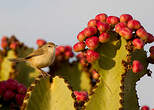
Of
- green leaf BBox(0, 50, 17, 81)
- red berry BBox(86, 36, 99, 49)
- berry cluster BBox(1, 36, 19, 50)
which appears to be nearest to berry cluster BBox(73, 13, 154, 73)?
red berry BBox(86, 36, 99, 49)

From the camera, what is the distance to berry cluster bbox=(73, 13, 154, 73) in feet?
9.93

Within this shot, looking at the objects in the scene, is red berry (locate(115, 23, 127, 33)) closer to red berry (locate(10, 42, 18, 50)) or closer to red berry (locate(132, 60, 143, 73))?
red berry (locate(132, 60, 143, 73))

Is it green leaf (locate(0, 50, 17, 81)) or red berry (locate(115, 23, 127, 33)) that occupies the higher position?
green leaf (locate(0, 50, 17, 81))

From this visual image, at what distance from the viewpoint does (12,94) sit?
3.70 m

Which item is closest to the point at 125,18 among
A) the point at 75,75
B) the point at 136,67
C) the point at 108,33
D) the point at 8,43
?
the point at 108,33

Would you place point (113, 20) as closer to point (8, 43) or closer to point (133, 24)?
point (133, 24)

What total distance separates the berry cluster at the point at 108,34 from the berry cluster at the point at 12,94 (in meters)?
0.96

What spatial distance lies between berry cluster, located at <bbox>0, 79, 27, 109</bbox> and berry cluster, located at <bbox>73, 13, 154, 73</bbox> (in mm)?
961

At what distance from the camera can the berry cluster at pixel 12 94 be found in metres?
3.70

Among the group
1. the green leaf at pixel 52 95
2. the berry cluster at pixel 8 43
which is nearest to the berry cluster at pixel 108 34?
the green leaf at pixel 52 95

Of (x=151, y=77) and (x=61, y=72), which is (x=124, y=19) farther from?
(x=61, y=72)

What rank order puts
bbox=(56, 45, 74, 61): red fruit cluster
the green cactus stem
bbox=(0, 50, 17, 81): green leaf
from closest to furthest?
the green cactus stem
bbox=(0, 50, 17, 81): green leaf
bbox=(56, 45, 74, 61): red fruit cluster

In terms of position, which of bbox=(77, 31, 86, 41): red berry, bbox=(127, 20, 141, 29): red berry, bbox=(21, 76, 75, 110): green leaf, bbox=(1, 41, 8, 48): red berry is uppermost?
bbox=(1, 41, 8, 48): red berry

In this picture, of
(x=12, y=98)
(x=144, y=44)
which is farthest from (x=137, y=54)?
(x=12, y=98)
